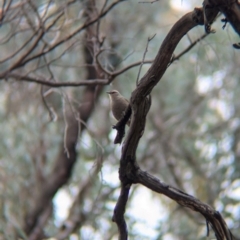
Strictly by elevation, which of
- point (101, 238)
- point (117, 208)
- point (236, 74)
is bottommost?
point (101, 238)

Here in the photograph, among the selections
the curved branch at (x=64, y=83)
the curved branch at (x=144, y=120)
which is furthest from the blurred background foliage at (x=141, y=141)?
the curved branch at (x=144, y=120)

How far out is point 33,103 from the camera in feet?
24.1

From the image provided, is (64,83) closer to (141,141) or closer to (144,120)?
(144,120)

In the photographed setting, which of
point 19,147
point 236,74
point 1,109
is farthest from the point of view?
point 236,74

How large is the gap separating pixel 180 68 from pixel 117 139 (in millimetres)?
5590

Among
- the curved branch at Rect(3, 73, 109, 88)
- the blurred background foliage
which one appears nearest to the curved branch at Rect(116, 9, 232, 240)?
the curved branch at Rect(3, 73, 109, 88)

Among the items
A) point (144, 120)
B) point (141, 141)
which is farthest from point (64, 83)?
point (141, 141)

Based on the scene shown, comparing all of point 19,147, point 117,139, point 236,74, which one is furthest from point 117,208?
point 236,74

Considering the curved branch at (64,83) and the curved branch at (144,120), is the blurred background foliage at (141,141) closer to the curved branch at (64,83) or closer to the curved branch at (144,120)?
the curved branch at (64,83)

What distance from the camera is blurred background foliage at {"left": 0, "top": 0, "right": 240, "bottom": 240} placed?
21.2 ft

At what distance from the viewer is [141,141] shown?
766 centimetres

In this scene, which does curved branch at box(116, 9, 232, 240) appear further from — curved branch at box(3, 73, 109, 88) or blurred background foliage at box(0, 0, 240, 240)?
blurred background foliage at box(0, 0, 240, 240)

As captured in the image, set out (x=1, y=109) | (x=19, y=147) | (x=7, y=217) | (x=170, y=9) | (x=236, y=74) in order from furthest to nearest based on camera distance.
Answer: (x=170, y=9)
(x=236, y=74)
(x=1, y=109)
(x=19, y=147)
(x=7, y=217)

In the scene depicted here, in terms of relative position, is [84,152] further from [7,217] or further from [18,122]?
[7,217]
